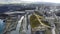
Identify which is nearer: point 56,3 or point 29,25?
point 29,25

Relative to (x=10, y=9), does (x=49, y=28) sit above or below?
below

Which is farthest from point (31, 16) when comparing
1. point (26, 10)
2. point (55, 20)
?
point (55, 20)

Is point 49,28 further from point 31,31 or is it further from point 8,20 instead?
point 8,20

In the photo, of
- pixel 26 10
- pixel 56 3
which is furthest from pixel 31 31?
pixel 56 3

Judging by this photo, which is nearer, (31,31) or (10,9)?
(31,31)

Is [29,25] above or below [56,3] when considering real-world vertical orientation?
below

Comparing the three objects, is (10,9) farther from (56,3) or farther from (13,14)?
(56,3)

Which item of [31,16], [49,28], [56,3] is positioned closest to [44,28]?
[49,28]
